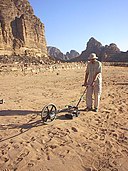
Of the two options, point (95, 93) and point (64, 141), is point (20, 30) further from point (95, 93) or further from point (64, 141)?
point (64, 141)

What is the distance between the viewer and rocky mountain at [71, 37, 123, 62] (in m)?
→ 93.1

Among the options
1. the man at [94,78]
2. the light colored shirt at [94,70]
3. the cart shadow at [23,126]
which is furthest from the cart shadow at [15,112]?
the light colored shirt at [94,70]

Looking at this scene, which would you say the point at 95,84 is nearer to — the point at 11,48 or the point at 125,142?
the point at 125,142

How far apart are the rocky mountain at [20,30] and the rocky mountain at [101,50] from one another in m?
29.6

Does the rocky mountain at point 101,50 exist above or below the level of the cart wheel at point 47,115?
above

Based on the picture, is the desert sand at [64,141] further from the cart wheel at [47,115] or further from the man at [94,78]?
the man at [94,78]

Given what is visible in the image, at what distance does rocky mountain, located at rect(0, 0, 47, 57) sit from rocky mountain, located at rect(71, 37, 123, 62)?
29578 mm

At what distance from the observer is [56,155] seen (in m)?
4.33

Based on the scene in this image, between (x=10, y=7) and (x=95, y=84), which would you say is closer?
(x=95, y=84)

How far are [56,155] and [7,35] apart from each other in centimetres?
5891

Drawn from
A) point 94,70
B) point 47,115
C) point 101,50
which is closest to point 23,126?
point 47,115

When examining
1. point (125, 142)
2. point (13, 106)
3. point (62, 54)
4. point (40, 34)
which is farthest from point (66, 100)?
point (62, 54)

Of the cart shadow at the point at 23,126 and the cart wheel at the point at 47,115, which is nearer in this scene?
the cart shadow at the point at 23,126

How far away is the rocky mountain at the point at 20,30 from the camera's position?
5881 cm
